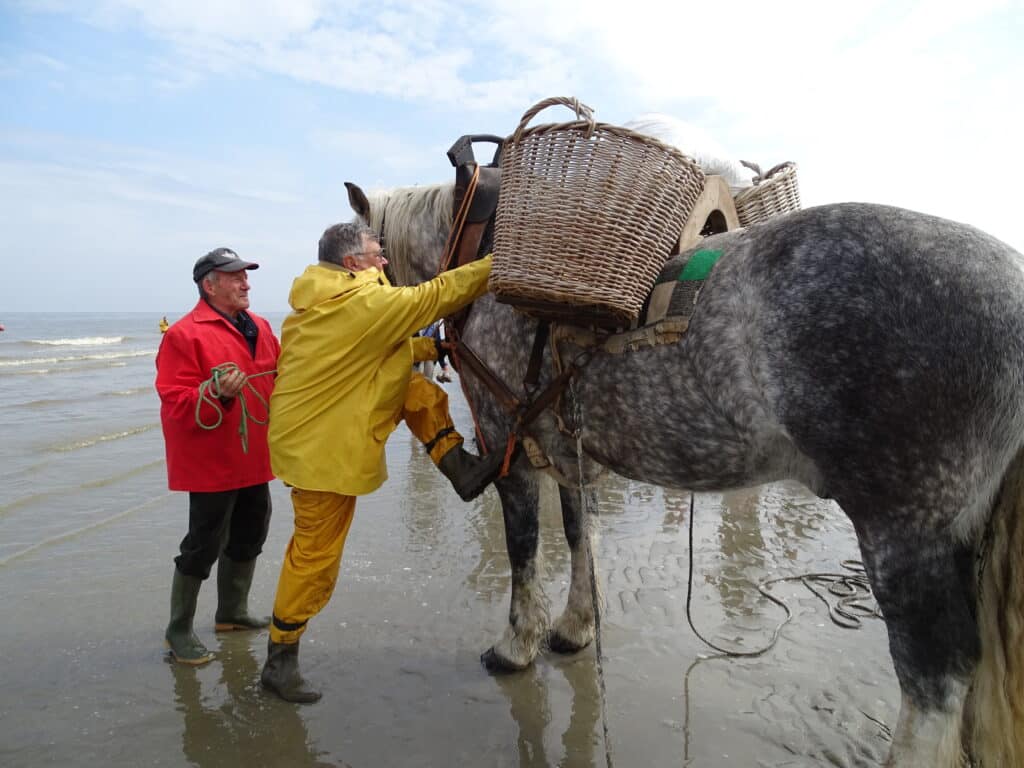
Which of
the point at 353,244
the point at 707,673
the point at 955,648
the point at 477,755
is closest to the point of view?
the point at 955,648

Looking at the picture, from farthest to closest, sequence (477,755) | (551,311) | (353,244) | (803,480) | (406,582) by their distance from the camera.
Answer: (406,582) < (353,244) < (477,755) < (551,311) < (803,480)

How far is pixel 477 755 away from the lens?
280cm

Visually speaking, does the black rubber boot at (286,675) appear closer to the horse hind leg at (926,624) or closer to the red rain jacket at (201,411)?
the red rain jacket at (201,411)

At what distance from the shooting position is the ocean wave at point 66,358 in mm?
19614

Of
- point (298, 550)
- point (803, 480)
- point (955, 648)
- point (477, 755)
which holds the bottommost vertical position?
point (477, 755)

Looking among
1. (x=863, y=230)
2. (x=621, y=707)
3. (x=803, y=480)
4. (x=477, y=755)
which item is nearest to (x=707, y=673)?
(x=621, y=707)

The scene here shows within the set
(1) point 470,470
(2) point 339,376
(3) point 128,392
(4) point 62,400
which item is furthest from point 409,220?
(3) point 128,392

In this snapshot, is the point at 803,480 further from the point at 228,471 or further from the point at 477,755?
the point at 228,471

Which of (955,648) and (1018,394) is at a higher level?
(1018,394)

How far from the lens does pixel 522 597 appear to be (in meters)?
3.38

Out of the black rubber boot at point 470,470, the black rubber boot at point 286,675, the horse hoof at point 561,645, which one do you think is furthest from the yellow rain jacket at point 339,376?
the horse hoof at point 561,645

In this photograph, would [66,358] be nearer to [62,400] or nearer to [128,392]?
[128,392]

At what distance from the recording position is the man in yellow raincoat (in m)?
2.82

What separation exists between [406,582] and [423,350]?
6.56 feet
